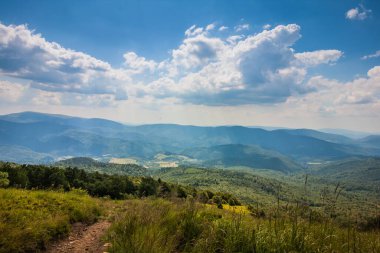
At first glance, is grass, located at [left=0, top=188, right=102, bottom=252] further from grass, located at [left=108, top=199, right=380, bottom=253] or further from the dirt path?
grass, located at [left=108, top=199, right=380, bottom=253]

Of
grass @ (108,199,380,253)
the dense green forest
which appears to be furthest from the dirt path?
grass @ (108,199,380,253)

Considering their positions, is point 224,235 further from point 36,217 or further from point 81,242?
point 36,217

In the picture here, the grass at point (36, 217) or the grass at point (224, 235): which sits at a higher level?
the grass at point (224, 235)

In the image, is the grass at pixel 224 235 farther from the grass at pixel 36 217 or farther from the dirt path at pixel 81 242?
the grass at pixel 36 217

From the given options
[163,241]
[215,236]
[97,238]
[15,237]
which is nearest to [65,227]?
[97,238]

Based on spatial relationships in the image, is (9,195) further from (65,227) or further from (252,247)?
(252,247)

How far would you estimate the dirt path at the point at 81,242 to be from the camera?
6.88 meters

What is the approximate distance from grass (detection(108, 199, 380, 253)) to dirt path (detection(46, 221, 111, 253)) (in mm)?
748

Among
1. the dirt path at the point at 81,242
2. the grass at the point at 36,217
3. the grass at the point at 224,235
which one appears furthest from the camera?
the dirt path at the point at 81,242

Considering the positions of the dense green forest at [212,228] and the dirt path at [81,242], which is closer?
the dense green forest at [212,228]

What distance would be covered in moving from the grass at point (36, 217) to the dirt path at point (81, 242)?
0.27 m

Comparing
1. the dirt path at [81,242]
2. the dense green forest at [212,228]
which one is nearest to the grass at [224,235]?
the dense green forest at [212,228]

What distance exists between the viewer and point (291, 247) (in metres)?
5.21

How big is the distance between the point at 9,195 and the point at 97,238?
3.62 metres
